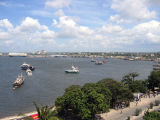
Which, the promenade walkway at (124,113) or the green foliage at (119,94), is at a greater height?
the green foliage at (119,94)

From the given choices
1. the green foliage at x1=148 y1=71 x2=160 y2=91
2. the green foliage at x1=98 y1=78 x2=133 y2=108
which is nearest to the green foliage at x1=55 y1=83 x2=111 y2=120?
the green foliage at x1=98 y1=78 x2=133 y2=108

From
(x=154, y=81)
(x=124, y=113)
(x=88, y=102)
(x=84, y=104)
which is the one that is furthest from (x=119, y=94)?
(x=154, y=81)

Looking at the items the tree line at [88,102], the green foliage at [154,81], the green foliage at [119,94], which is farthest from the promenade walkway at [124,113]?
the green foliage at [154,81]

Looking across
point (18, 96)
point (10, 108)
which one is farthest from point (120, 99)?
point (18, 96)

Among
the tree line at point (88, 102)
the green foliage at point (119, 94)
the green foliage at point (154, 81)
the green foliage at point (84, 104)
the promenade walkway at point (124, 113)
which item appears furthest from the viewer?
the green foliage at point (154, 81)

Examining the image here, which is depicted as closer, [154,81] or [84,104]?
[84,104]

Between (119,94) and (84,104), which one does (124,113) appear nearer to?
(119,94)

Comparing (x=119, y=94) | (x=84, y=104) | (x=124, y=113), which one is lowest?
(x=124, y=113)

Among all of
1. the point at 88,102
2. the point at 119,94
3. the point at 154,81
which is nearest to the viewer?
the point at 88,102

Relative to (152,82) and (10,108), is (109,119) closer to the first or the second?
(10,108)

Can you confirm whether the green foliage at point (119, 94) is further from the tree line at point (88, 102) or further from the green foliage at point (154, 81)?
the green foliage at point (154, 81)

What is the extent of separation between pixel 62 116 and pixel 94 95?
15.2ft

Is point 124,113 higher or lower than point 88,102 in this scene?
lower

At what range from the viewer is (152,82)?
30656mm
